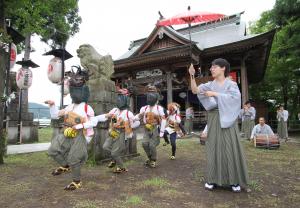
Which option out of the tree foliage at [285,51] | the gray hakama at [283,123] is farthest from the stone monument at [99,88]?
the tree foliage at [285,51]

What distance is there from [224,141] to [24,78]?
1034 cm

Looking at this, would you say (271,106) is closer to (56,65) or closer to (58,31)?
(58,31)

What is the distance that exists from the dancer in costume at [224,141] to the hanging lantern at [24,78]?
31.7 feet

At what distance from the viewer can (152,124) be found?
6996 millimetres

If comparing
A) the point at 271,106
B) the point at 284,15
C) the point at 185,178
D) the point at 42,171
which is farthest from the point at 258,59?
the point at 42,171

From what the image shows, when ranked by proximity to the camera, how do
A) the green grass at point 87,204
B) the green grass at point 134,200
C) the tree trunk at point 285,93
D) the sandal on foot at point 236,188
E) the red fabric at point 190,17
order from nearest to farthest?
the green grass at point 87,204, the green grass at point 134,200, the sandal on foot at point 236,188, the red fabric at point 190,17, the tree trunk at point 285,93

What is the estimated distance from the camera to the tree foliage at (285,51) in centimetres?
1870

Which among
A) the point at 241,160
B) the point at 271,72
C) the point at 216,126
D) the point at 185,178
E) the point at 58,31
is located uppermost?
the point at 58,31

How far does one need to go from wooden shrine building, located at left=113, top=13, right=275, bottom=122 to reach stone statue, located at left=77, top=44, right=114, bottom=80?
253 inches

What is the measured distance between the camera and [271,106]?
1055 inches

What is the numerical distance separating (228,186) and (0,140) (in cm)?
567

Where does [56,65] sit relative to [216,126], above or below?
above

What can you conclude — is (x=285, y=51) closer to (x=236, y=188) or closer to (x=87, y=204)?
(x=236, y=188)

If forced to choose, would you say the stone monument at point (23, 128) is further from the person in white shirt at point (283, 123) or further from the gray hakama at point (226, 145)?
the person in white shirt at point (283, 123)
